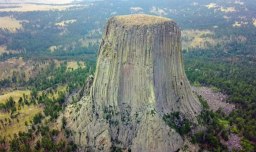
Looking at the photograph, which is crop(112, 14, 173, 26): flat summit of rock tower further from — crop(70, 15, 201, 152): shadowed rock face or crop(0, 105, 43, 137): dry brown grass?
crop(0, 105, 43, 137): dry brown grass

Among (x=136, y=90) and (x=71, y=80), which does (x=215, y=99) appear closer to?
(x=136, y=90)

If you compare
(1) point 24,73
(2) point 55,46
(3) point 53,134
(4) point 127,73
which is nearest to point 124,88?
(4) point 127,73

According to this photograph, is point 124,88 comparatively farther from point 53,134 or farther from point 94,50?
point 94,50

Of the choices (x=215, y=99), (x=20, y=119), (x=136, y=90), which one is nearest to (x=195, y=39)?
(x=215, y=99)

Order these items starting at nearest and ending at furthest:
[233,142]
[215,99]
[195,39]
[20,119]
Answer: [233,142], [20,119], [215,99], [195,39]

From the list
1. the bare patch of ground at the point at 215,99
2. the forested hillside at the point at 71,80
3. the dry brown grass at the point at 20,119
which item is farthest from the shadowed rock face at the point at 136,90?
the dry brown grass at the point at 20,119

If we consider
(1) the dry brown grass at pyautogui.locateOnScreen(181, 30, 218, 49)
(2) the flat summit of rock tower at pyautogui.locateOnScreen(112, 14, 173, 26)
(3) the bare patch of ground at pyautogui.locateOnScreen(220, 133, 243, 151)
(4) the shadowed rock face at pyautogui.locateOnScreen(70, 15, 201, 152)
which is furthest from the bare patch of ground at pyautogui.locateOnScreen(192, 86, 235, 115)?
(1) the dry brown grass at pyautogui.locateOnScreen(181, 30, 218, 49)

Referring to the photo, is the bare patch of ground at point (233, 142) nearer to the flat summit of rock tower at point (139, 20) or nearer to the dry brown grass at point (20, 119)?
the flat summit of rock tower at point (139, 20)
